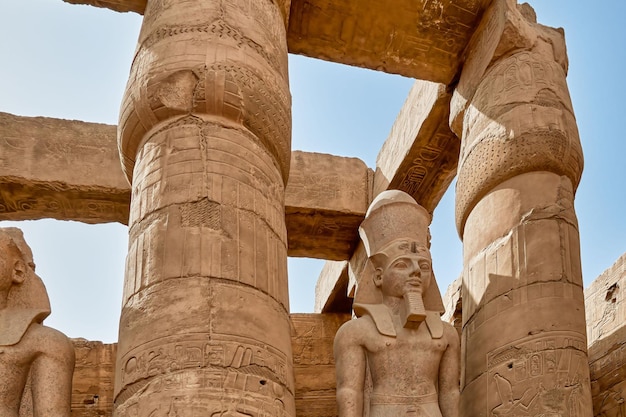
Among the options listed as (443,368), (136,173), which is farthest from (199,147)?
(443,368)

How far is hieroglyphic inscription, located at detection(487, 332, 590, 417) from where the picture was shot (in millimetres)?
7504

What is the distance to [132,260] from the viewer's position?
7145 mm

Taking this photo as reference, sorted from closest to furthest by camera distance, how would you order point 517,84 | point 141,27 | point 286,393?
point 286,393
point 141,27
point 517,84

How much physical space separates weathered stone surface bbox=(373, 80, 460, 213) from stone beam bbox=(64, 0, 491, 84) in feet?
1.49

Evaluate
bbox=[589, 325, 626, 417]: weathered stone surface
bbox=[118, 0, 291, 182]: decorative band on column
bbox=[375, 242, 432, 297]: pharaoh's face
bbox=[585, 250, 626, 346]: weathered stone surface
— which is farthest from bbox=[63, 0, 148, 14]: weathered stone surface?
bbox=[585, 250, 626, 346]: weathered stone surface

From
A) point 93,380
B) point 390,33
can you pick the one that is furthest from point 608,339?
point 93,380

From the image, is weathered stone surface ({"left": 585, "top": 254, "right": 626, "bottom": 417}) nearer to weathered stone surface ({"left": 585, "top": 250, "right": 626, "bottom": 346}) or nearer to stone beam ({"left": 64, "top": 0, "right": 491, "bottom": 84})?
weathered stone surface ({"left": 585, "top": 250, "right": 626, "bottom": 346})

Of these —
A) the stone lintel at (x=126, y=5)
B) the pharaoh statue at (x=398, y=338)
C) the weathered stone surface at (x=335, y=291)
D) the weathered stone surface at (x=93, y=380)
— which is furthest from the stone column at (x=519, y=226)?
the weathered stone surface at (x=93, y=380)

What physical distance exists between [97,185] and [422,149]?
3537 millimetres

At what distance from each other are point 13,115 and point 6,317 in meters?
5.36

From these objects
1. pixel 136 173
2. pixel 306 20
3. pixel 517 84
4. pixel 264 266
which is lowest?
pixel 264 266

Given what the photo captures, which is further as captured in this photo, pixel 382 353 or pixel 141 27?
pixel 141 27

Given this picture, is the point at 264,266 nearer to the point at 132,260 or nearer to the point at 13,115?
the point at 132,260

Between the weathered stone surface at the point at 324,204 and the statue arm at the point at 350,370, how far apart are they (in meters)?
5.05
